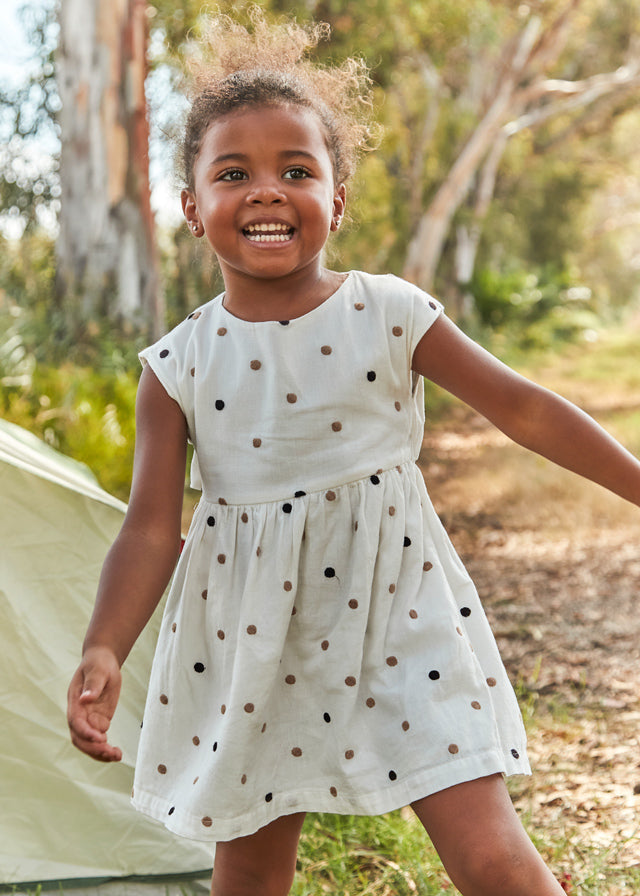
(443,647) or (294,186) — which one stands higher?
(294,186)

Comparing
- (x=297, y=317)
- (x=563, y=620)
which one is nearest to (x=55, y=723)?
(x=297, y=317)

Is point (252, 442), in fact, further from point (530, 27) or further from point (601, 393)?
point (530, 27)

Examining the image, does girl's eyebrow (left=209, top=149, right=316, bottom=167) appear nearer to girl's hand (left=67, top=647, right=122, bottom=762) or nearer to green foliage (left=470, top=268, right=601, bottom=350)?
girl's hand (left=67, top=647, right=122, bottom=762)

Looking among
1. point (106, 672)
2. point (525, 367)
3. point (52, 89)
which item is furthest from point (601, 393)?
point (106, 672)

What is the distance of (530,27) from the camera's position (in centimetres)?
1310

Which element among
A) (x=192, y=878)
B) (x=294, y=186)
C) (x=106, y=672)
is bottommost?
(x=192, y=878)

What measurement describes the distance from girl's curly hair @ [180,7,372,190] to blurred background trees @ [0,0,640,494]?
114mm

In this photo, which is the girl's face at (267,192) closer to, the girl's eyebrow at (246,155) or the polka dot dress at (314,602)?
the girl's eyebrow at (246,155)

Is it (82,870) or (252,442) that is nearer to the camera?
(252,442)

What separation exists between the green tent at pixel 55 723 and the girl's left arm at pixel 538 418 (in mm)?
1019

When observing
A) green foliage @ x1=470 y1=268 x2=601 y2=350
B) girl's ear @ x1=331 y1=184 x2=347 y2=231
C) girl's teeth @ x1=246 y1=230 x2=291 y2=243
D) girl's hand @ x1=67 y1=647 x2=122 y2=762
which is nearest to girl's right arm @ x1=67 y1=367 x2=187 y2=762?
girl's hand @ x1=67 y1=647 x2=122 y2=762

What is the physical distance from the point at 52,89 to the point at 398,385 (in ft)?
24.7

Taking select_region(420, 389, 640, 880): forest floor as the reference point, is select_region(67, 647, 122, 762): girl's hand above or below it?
above

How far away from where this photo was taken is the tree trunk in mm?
6531
